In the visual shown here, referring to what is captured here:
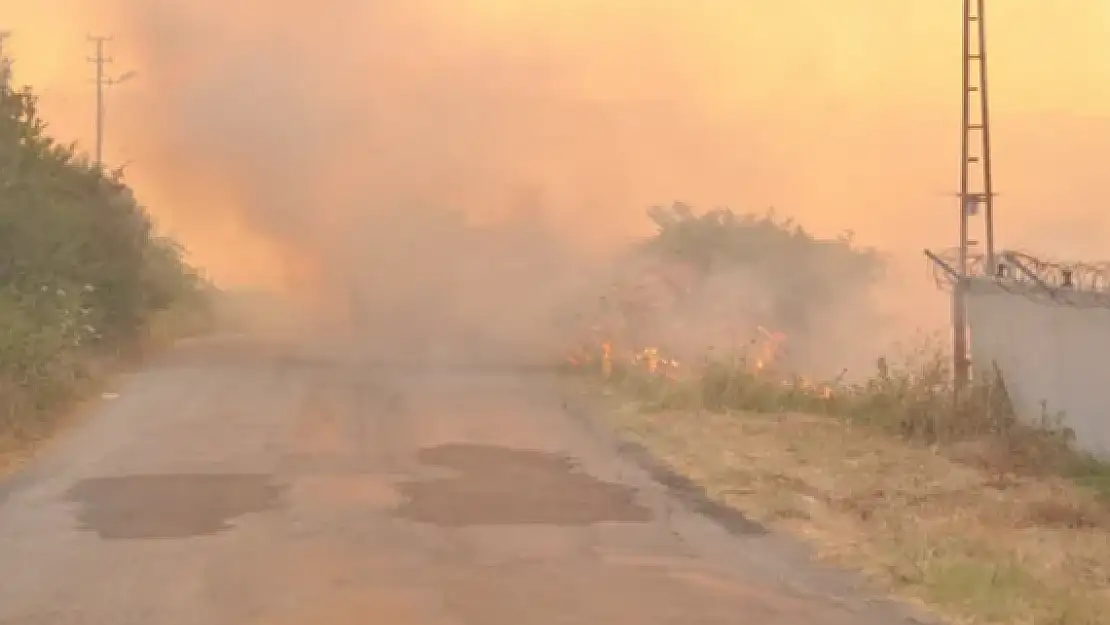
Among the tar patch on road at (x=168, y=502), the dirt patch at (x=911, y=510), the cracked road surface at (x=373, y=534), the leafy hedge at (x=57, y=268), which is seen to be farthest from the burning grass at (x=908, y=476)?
the leafy hedge at (x=57, y=268)

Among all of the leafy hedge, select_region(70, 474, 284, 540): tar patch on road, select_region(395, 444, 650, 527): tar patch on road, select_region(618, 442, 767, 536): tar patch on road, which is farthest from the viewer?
the leafy hedge

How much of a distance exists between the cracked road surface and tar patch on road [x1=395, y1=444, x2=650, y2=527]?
0.03m

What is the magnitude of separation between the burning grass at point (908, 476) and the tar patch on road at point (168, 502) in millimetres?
3700

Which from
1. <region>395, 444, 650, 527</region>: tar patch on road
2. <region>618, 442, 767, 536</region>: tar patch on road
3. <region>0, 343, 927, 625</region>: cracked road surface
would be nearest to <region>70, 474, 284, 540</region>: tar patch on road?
<region>0, 343, 927, 625</region>: cracked road surface

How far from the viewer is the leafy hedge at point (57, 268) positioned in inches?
592

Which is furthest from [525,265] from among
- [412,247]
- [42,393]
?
[42,393]

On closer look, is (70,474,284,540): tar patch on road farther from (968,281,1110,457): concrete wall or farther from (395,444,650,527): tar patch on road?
(968,281,1110,457): concrete wall

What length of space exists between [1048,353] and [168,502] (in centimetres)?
830

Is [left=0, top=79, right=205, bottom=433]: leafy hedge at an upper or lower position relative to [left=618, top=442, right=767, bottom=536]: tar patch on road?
upper

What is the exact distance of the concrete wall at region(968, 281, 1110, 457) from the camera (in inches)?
469

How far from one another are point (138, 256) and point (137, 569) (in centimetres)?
1618

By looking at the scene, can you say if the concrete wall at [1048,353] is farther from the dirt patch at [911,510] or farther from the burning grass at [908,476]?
the dirt patch at [911,510]

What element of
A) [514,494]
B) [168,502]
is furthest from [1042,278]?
[168,502]

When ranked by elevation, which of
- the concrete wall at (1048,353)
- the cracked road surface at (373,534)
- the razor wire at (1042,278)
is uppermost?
the razor wire at (1042,278)
